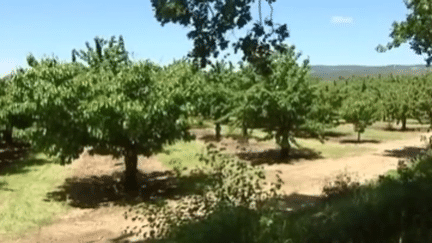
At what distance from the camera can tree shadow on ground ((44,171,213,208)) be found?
1891 centimetres

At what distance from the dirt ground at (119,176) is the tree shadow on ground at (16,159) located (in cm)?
298

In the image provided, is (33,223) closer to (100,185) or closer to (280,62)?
(100,185)

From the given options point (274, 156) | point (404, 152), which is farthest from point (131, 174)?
point (404, 152)

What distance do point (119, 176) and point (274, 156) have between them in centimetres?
1002

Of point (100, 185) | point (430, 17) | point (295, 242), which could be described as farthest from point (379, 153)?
point (295, 242)

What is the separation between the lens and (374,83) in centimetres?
5950

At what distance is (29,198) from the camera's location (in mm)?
19625

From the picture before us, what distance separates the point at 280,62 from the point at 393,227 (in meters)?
18.9

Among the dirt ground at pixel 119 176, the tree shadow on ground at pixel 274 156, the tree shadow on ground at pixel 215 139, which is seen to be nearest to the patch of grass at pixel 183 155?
the dirt ground at pixel 119 176

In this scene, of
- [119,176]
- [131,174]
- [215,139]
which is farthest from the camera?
[215,139]

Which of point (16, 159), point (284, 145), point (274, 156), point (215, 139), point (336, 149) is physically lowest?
point (16, 159)

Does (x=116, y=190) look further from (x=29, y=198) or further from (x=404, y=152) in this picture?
(x=404, y=152)

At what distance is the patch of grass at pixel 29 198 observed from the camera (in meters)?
16.3

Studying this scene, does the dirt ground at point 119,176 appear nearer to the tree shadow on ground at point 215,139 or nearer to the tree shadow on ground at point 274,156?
the tree shadow on ground at point 274,156
